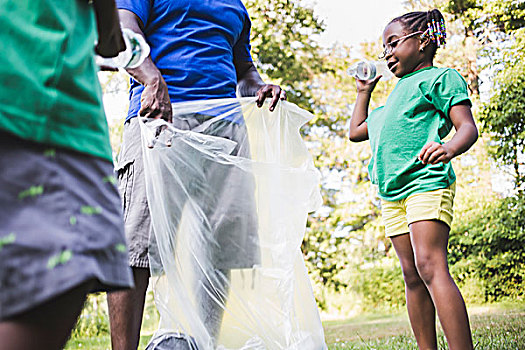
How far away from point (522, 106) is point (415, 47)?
574cm

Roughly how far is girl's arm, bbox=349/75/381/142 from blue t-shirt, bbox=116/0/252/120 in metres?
0.81

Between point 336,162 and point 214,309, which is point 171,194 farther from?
point 336,162

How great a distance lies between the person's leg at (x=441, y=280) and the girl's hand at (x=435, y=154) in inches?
8.6

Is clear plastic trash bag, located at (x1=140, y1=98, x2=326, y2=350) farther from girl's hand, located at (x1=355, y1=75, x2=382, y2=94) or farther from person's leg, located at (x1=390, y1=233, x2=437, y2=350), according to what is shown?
girl's hand, located at (x1=355, y1=75, x2=382, y2=94)

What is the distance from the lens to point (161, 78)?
5.74 ft

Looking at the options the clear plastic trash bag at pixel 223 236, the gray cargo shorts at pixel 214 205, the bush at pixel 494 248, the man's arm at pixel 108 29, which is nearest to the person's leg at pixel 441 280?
the clear plastic trash bag at pixel 223 236

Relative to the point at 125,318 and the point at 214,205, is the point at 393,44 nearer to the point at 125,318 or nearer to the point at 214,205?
the point at 214,205

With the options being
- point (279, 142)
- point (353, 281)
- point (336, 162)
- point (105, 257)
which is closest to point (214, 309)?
→ point (279, 142)

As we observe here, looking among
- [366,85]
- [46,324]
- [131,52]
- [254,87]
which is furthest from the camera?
[366,85]

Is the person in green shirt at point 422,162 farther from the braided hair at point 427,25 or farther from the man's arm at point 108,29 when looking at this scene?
the man's arm at point 108,29

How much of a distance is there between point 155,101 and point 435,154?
0.95 meters

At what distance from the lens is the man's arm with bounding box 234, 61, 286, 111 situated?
2.18 meters

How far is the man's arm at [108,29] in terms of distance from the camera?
97 centimetres

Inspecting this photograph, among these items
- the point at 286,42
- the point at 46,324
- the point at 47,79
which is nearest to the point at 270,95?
the point at 47,79
